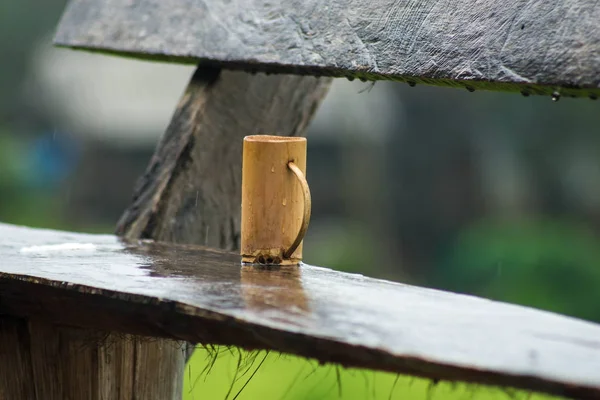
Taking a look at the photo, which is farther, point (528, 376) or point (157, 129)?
point (157, 129)

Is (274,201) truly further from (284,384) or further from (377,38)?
(284,384)

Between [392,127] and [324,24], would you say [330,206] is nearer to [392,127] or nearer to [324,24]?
[392,127]

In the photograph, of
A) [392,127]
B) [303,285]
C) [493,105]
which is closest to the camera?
[303,285]

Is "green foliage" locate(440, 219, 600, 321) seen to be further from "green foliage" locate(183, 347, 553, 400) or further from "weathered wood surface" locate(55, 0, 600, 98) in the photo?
"weathered wood surface" locate(55, 0, 600, 98)

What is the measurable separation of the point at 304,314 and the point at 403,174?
10.6 m

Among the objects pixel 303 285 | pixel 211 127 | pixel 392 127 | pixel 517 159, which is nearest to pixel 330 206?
pixel 392 127

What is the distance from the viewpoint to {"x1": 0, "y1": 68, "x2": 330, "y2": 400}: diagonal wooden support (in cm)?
188

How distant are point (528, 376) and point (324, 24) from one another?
0.98 metres

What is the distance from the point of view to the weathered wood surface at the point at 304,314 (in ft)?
3.74

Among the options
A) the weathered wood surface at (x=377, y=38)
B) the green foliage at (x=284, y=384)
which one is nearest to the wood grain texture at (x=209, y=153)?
the weathered wood surface at (x=377, y=38)

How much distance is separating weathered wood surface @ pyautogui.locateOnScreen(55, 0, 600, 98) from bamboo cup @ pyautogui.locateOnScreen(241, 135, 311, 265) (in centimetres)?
19

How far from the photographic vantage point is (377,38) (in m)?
1.79

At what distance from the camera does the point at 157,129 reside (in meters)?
13.8

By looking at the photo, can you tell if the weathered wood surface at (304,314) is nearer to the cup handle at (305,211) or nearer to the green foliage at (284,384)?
the cup handle at (305,211)
